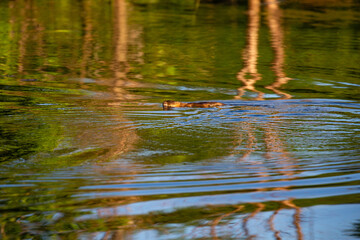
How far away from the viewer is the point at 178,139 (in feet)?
24.7

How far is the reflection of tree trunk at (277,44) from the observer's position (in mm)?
11359

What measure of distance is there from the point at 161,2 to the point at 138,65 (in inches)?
599

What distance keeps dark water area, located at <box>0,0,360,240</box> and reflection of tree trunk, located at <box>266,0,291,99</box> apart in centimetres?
7

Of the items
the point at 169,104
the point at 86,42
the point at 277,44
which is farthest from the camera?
the point at 86,42

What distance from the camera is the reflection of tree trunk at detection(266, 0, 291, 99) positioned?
11.4m

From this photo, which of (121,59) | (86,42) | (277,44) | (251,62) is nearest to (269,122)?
(251,62)

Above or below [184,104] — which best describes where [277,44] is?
below

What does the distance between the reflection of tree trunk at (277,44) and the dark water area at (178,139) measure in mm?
68

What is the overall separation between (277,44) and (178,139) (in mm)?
8994

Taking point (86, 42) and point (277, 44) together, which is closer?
point (277, 44)

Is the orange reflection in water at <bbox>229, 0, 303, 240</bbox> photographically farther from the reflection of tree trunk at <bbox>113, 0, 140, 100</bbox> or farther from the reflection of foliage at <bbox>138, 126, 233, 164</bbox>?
the reflection of tree trunk at <bbox>113, 0, 140, 100</bbox>

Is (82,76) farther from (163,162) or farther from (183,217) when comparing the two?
(183,217)

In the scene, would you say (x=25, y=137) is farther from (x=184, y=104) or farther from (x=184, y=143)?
(x=184, y=104)

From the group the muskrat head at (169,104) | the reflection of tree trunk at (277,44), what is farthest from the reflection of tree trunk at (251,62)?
the muskrat head at (169,104)
